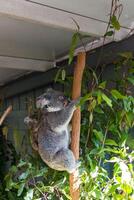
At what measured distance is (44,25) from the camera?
123 centimetres

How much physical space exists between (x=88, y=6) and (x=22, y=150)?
2.44 feet

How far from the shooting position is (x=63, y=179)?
4.02 feet

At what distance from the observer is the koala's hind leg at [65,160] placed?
108cm

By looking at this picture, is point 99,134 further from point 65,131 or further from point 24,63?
point 24,63

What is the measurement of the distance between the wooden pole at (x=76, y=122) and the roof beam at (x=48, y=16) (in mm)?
161

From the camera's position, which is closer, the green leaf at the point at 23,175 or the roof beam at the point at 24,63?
the green leaf at the point at 23,175

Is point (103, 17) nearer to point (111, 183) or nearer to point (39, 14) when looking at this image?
point (39, 14)

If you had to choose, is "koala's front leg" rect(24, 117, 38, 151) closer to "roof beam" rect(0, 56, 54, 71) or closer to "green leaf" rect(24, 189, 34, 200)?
"green leaf" rect(24, 189, 34, 200)

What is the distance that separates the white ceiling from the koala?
0.29m

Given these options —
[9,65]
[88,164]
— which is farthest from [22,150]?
[9,65]

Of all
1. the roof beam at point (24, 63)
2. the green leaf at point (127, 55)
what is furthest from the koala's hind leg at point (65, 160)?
the roof beam at point (24, 63)

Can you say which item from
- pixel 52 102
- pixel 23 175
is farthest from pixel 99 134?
pixel 23 175

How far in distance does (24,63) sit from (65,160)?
0.87 metres

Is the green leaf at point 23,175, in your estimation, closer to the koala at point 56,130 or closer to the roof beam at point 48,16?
the koala at point 56,130
